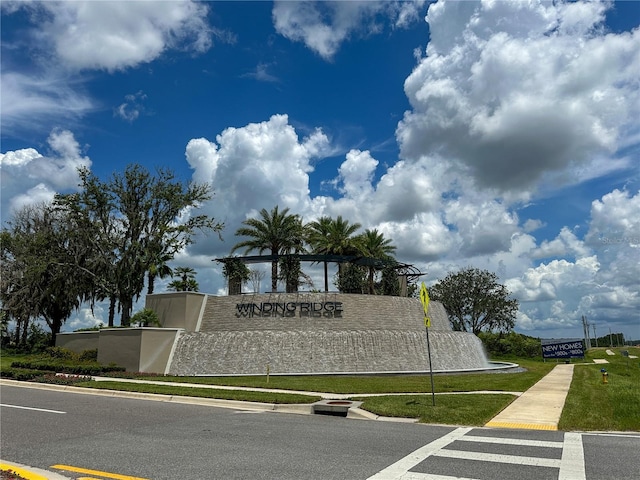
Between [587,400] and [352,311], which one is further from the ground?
[352,311]

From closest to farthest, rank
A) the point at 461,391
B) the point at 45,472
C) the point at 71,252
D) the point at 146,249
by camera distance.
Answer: the point at 45,472 < the point at 461,391 < the point at 146,249 < the point at 71,252

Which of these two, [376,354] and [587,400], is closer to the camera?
[587,400]

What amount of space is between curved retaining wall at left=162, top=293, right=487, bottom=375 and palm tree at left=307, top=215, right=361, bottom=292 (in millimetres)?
13056

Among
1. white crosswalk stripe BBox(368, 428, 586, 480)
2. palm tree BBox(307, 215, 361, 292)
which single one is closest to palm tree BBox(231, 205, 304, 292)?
palm tree BBox(307, 215, 361, 292)

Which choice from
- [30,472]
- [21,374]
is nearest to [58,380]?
[21,374]

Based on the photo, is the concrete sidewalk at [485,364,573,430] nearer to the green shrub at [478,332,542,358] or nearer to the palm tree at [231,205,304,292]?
the palm tree at [231,205,304,292]

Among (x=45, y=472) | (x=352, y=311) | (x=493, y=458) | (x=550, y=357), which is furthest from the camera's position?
(x=550, y=357)

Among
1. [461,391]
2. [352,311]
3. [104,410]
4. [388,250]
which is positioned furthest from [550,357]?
[104,410]

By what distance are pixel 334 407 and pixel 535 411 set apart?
549 centimetres

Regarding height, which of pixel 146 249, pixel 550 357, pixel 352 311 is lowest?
pixel 550 357

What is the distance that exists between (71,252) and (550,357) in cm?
4835

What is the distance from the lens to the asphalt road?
7047 mm

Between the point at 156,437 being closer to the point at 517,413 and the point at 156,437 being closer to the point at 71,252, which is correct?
the point at 517,413

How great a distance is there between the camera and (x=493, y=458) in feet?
25.9
